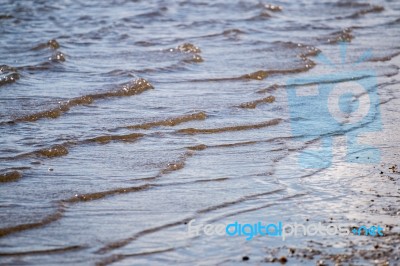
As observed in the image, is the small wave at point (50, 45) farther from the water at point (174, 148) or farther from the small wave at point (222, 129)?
the small wave at point (222, 129)

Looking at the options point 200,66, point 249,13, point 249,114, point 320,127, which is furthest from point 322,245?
point 249,13

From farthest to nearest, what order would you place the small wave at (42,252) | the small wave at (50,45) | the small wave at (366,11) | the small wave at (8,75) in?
the small wave at (366,11), the small wave at (50,45), the small wave at (8,75), the small wave at (42,252)

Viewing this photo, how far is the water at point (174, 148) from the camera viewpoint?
4.09 m

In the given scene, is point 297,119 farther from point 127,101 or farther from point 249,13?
point 249,13

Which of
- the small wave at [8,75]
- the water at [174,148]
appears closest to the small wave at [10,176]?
the water at [174,148]

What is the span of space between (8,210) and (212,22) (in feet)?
25.3

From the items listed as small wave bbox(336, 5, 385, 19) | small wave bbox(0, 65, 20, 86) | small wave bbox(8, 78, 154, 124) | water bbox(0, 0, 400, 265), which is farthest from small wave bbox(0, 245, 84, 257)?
small wave bbox(336, 5, 385, 19)

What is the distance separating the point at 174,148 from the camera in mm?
5723

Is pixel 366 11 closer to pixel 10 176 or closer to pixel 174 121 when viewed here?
pixel 174 121

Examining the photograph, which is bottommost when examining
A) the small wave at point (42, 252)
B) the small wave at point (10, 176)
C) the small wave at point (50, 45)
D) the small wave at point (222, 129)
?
the small wave at point (222, 129)

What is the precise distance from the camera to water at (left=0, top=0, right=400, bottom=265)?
4086 mm

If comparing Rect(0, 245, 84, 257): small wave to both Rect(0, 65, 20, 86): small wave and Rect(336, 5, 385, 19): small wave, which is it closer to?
Rect(0, 65, 20, 86): small wave

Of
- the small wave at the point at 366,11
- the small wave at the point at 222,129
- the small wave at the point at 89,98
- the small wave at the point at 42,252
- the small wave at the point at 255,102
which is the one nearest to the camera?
the small wave at the point at 42,252

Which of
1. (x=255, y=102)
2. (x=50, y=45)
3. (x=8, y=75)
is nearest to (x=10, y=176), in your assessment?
(x=255, y=102)
